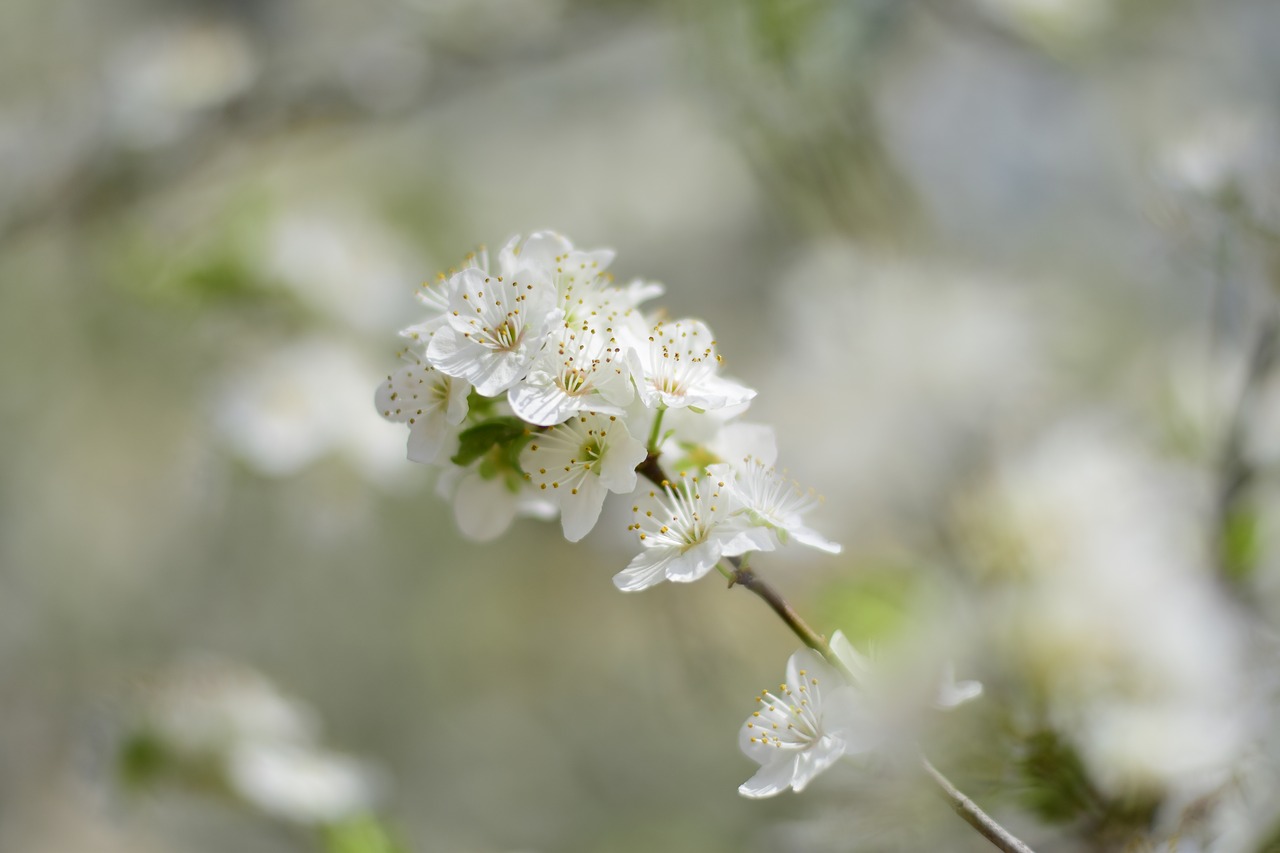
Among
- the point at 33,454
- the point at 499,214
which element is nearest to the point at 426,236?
Answer: the point at 499,214

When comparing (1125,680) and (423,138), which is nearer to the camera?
(1125,680)

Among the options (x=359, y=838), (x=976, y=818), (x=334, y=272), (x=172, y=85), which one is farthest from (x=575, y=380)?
(x=172, y=85)

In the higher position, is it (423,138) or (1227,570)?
(423,138)

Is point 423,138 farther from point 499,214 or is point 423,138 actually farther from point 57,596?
point 57,596

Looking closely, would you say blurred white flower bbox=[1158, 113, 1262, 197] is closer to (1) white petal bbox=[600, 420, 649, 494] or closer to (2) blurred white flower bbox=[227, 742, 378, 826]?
(1) white petal bbox=[600, 420, 649, 494]

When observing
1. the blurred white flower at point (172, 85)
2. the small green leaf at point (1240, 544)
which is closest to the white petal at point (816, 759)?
the small green leaf at point (1240, 544)

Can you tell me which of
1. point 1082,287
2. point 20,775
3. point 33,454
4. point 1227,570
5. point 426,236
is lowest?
point 1227,570
